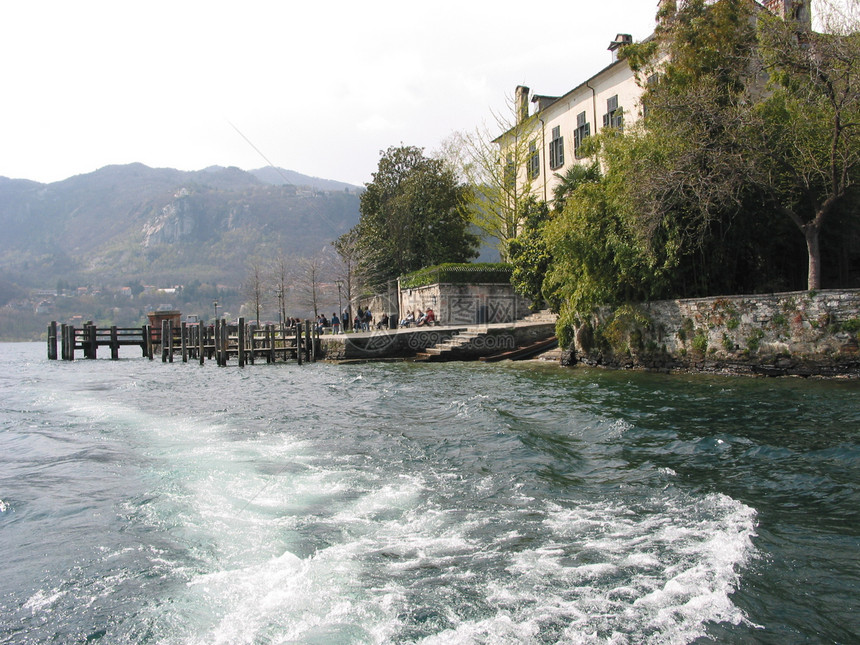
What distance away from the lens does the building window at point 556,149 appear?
3462 cm

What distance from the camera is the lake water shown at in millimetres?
3861

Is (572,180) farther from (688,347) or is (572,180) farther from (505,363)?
(688,347)

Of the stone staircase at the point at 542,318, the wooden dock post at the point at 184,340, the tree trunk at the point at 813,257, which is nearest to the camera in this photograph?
the tree trunk at the point at 813,257

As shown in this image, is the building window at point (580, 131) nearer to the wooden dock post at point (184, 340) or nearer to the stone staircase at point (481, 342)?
the stone staircase at point (481, 342)

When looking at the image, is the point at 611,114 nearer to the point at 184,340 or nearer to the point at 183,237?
the point at 184,340

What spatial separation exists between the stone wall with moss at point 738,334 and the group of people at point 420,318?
12635 millimetres

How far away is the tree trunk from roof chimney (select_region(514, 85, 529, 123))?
24790 mm

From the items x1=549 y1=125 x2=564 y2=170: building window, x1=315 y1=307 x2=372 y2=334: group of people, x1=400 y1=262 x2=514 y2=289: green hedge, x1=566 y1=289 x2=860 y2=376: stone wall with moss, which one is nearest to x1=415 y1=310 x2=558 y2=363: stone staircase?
x1=566 y1=289 x2=860 y2=376: stone wall with moss

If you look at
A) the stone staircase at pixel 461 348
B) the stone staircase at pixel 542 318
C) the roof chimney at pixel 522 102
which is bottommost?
the stone staircase at pixel 461 348

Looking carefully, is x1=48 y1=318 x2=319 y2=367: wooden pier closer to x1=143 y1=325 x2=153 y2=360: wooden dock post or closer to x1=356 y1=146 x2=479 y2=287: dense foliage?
x1=143 y1=325 x2=153 y2=360: wooden dock post

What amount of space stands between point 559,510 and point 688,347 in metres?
13.4

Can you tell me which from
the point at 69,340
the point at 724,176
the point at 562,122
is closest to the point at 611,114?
the point at 562,122

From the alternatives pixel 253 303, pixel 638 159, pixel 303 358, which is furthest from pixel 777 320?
pixel 253 303

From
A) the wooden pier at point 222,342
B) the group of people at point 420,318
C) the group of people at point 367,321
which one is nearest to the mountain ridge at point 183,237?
the wooden pier at point 222,342
